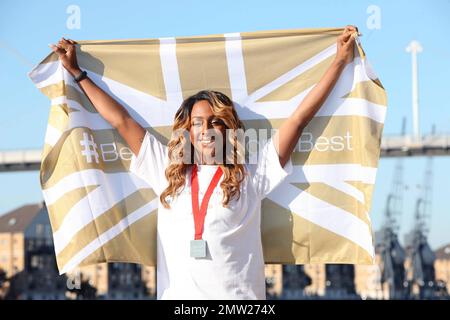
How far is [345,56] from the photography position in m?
6.14

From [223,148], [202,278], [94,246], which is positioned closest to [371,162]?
[223,148]

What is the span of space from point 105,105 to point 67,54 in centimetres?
42

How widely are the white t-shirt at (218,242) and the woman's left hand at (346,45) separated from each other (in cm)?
83

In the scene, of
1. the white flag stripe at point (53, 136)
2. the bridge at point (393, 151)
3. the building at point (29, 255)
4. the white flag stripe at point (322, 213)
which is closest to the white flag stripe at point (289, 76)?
the white flag stripe at point (322, 213)

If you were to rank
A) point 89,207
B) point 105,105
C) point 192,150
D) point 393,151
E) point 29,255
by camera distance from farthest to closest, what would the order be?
point 29,255, point 393,151, point 89,207, point 105,105, point 192,150

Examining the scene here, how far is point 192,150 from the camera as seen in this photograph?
5.70 metres

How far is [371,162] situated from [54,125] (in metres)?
2.06

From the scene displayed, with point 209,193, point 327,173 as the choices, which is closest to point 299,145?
point 327,173

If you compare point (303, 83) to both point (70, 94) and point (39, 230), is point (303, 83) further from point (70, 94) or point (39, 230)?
point (39, 230)

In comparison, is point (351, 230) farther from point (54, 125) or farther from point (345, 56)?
point (54, 125)

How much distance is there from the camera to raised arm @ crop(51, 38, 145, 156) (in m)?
6.05

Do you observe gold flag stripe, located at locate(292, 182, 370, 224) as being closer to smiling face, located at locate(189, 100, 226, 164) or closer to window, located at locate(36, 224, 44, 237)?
smiling face, located at locate(189, 100, 226, 164)

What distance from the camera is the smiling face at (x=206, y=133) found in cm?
561

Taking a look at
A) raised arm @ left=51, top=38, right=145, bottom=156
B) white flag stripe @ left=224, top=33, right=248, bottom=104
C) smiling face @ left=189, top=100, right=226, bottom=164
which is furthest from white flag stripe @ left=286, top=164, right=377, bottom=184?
raised arm @ left=51, top=38, right=145, bottom=156
